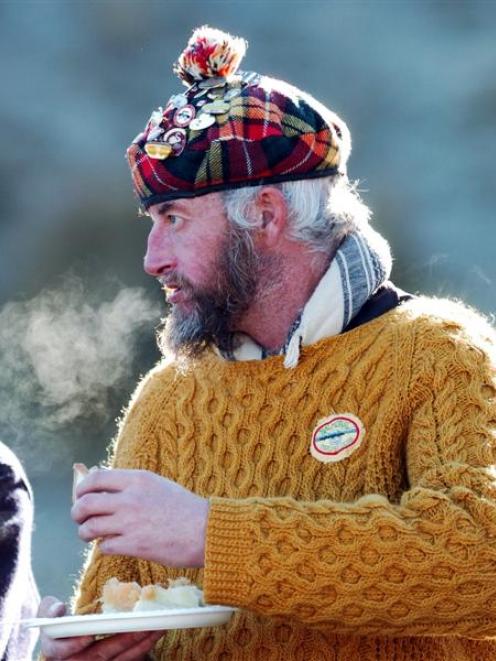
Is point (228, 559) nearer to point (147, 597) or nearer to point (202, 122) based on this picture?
point (147, 597)

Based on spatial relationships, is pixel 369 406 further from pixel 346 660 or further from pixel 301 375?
pixel 346 660

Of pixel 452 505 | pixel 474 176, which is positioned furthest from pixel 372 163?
pixel 452 505

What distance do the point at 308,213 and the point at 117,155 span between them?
2588 mm

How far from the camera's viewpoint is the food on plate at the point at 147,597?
7.22 ft

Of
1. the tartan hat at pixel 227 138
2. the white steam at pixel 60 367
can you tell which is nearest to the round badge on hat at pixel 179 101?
the tartan hat at pixel 227 138

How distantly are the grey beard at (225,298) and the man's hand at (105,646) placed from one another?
0.61 metres

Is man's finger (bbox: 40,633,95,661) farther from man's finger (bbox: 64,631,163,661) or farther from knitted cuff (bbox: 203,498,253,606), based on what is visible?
knitted cuff (bbox: 203,498,253,606)

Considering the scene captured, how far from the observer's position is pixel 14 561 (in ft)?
10.3

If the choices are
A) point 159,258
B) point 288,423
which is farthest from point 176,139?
point 288,423

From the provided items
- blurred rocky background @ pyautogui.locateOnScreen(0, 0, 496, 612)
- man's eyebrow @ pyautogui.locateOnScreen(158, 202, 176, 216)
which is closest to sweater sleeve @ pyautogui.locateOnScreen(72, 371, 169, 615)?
man's eyebrow @ pyautogui.locateOnScreen(158, 202, 176, 216)

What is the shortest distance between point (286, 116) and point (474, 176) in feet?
7.39

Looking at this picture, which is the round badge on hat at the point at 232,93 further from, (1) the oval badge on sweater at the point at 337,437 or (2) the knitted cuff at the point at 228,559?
(2) the knitted cuff at the point at 228,559

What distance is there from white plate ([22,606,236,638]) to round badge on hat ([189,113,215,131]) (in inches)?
39.6

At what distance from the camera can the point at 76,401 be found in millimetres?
5059
